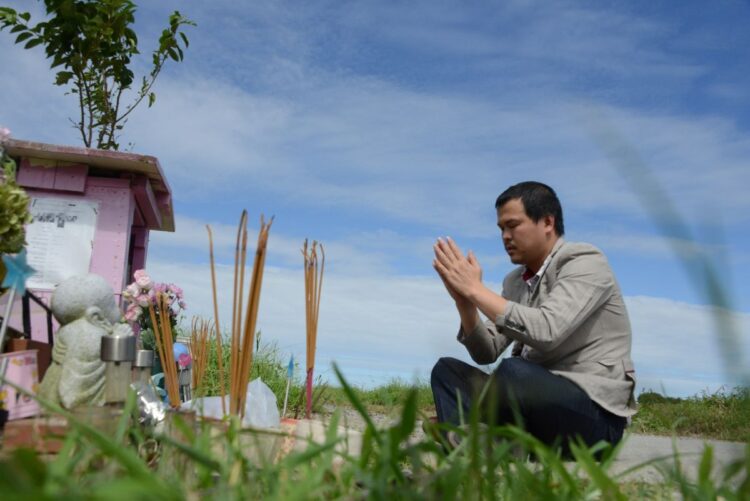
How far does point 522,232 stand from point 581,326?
516mm

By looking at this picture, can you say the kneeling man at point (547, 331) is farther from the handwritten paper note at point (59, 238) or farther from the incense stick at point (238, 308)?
the handwritten paper note at point (59, 238)

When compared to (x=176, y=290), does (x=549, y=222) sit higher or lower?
higher

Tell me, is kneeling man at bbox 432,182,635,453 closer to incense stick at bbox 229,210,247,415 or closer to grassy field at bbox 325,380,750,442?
incense stick at bbox 229,210,247,415

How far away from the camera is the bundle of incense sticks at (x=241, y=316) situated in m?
1.67

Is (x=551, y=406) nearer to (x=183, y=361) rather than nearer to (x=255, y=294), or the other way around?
(x=255, y=294)

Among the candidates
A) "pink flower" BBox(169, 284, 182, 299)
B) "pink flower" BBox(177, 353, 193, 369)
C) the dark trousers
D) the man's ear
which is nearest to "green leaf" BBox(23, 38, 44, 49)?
"pink flower" BBox(169, 284, 182, 299)

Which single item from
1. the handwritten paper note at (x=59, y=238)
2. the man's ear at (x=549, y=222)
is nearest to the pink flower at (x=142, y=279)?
the handwritten paper note at (x=59, y=238)

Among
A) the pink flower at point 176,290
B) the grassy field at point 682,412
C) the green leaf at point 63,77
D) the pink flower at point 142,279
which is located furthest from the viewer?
the green leaf at point 63,77

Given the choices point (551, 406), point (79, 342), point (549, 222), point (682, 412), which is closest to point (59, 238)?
point (79, 342)

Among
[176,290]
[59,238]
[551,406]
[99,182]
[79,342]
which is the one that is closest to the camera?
[79,342]

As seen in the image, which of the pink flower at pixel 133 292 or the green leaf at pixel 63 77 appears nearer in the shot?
the pink flower at pixel 133 292

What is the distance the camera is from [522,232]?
325 centimetres

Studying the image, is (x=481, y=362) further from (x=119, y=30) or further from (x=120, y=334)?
(x=119, y=30)

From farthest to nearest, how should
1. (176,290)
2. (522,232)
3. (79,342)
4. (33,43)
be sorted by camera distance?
(33,43) → (176,290) → (522,232) → (79,342)
